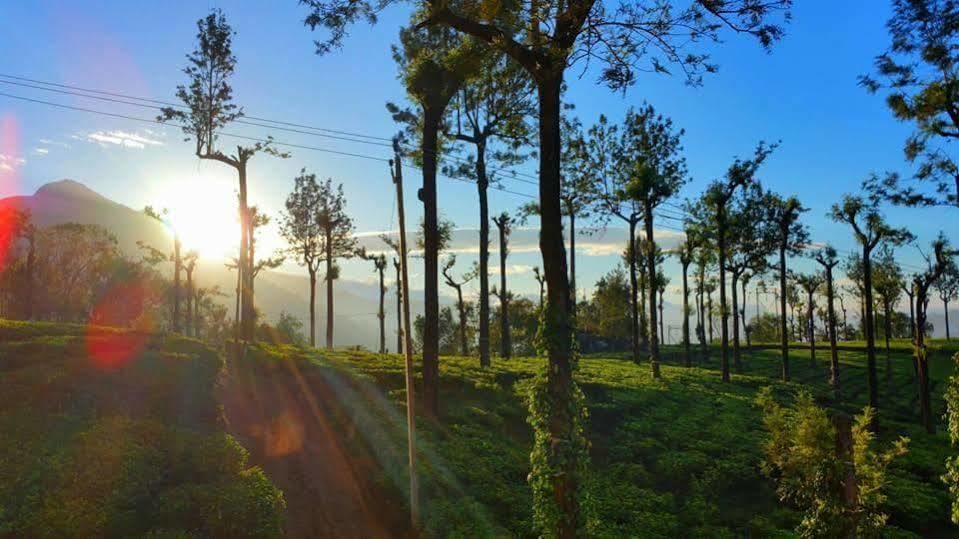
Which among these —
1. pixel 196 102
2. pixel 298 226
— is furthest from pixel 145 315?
pixel 196 102

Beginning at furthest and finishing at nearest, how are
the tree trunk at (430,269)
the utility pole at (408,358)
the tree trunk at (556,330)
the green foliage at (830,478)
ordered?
the tree trunk at (430,269) → the utility pole at (408,358) → the green foliage at (830,478) → the tree trunk at (556,330)

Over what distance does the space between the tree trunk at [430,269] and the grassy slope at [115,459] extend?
6323 mm

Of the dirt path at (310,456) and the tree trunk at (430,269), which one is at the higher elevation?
the tree trunk at (430,269)

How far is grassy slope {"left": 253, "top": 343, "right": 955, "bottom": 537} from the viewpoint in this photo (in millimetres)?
13227

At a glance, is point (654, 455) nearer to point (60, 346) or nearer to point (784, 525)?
point (784, 525)

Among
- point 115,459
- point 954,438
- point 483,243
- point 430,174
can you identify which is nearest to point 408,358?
point 115,459

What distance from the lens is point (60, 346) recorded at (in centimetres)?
1809

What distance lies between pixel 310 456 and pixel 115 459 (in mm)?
4702

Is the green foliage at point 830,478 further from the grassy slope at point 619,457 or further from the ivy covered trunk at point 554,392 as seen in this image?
the ivy covered trunk at point 554,392

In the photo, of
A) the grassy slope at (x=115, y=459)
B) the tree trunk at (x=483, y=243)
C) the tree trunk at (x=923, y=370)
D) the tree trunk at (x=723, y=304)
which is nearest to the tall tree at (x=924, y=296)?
the tree trunk at (x=923, y=370)

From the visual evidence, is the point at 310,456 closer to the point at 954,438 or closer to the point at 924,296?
the point at 954,438

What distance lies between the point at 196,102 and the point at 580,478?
26921 millimetres

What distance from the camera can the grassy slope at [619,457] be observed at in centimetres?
1323

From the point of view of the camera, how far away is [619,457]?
59.1 feet
